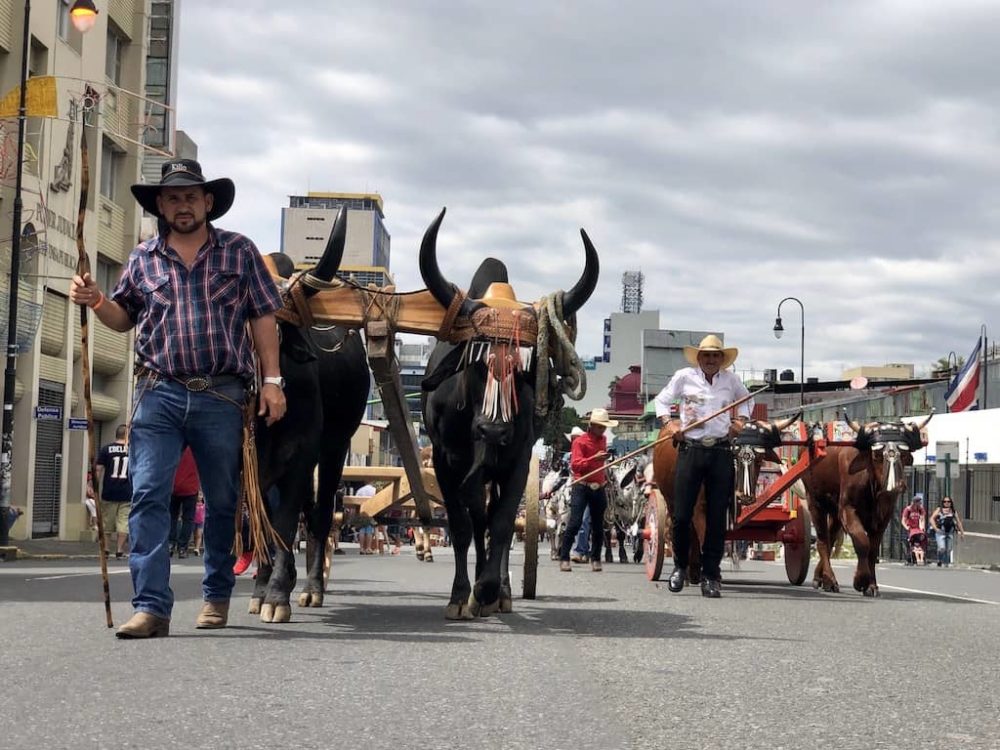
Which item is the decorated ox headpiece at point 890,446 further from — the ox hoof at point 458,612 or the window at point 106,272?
the window at point 106,272

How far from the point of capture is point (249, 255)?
7.60 meters

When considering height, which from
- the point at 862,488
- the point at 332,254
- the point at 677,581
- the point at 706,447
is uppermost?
the point at 332,254

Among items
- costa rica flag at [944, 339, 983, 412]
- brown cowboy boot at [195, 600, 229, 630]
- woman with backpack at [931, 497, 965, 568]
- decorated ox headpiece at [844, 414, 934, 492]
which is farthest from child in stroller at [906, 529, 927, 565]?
brown cowboy boot at [195, 600, 229, 630]

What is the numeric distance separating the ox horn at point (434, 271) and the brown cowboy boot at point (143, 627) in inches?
103

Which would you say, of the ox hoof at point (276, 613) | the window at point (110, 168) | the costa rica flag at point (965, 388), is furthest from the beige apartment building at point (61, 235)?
the costa rica flag at point (965, 388)

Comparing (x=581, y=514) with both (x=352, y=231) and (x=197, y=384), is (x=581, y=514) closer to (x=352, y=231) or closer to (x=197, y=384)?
(x=197, y=384)

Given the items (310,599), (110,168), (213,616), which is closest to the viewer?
(213,616)

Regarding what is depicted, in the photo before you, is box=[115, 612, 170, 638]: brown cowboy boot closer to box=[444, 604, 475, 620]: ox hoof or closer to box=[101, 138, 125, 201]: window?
box=[444, 604, 475, 620]: ox hoof

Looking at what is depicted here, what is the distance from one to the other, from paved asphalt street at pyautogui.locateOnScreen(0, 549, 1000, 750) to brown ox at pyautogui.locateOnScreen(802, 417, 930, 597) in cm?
304

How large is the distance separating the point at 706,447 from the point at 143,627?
240 inches

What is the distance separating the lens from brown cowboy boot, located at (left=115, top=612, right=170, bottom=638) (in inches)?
277

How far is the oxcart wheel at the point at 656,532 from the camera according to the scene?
14.1m

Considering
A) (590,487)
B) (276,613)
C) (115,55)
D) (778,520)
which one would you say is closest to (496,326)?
(276,613)

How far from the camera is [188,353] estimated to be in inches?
289
